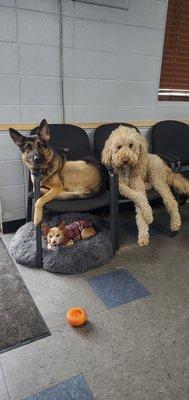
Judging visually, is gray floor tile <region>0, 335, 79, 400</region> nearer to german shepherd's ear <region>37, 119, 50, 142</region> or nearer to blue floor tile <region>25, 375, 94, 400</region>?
blue floor tile <region>25, 375, 94, 400</region>

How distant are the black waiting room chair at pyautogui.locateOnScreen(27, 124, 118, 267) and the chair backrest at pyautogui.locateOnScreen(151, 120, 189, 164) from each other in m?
0.68

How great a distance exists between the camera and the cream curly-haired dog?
218 centimetres

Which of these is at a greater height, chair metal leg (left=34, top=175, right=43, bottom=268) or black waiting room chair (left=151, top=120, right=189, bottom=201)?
black waiting room chair (left=151, top=120, right=189, bottom=201)

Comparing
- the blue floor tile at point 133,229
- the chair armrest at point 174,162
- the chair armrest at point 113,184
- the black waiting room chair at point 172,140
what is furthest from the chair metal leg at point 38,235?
the black waiting room chair at point 172,140

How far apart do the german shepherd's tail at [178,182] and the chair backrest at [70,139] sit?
2.32 feet

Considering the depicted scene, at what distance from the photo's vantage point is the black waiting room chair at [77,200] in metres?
1.94

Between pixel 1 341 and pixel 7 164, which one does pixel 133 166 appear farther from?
pixel 1 341

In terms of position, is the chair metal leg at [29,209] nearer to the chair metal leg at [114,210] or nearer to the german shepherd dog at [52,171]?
the german shepherd dog at [52,171]

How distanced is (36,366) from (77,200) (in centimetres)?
99

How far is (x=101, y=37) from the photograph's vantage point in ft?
7.99

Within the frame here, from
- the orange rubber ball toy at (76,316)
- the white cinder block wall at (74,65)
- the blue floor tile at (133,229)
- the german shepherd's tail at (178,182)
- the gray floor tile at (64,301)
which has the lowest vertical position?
the gray floor tile at (64,301)

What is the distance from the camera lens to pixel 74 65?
2404mm

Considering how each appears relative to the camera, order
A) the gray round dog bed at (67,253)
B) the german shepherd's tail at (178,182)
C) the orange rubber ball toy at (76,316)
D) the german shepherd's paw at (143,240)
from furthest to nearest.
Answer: the german shepherd's tail at (178,182)
the german shepherd's paw at (143,240)
the gray round dog bed at (67,253)
the orange rubber ball toy at (76,316)

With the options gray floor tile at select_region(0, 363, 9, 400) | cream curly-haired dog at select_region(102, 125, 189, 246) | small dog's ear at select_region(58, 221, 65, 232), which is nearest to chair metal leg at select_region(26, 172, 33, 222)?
small dog's ear at select_region(58, 221, 65, 232)
